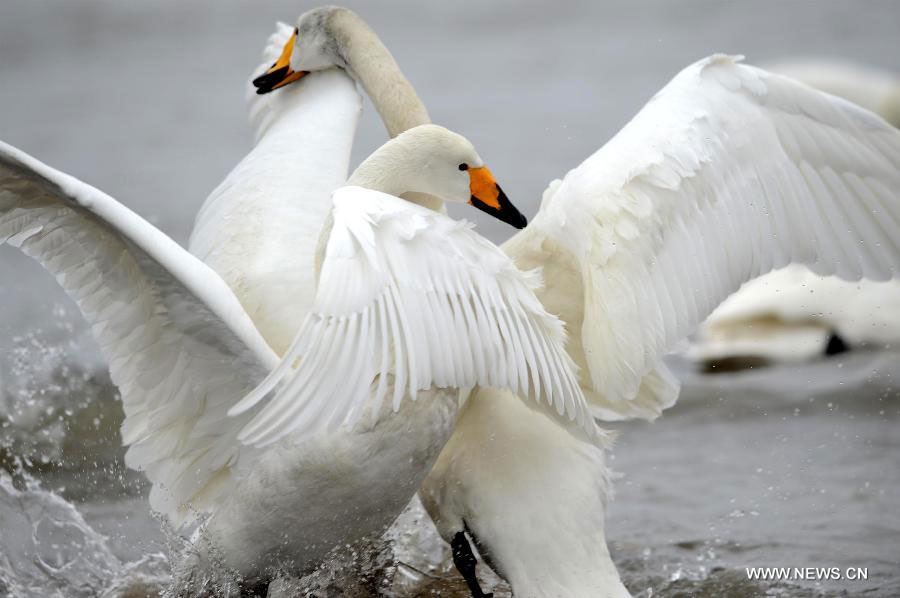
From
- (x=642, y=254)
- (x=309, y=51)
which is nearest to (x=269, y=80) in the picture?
(x=309, y=51)

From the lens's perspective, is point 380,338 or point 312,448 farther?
point 312,448

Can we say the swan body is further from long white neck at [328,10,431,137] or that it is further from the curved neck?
the curved neck

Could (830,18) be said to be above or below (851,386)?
above

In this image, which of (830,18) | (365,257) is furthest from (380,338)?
(830,18)

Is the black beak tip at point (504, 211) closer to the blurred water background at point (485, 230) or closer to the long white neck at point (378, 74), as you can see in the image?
the long white neck at point (378, 74)

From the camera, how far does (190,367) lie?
403cm

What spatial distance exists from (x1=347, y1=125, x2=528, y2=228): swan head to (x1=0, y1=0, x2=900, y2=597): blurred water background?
154 centimetres

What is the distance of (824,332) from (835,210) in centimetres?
306

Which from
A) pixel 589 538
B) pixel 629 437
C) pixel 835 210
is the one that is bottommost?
pixel 629 437

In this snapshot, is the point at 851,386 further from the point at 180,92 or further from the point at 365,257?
the point at 180,92

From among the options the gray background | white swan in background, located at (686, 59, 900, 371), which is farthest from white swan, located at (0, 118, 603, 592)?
the gray background

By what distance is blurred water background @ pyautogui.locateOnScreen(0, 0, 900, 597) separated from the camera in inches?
203

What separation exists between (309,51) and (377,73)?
40 centimetres

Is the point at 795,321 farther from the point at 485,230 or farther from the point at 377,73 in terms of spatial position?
the point at 377,73
